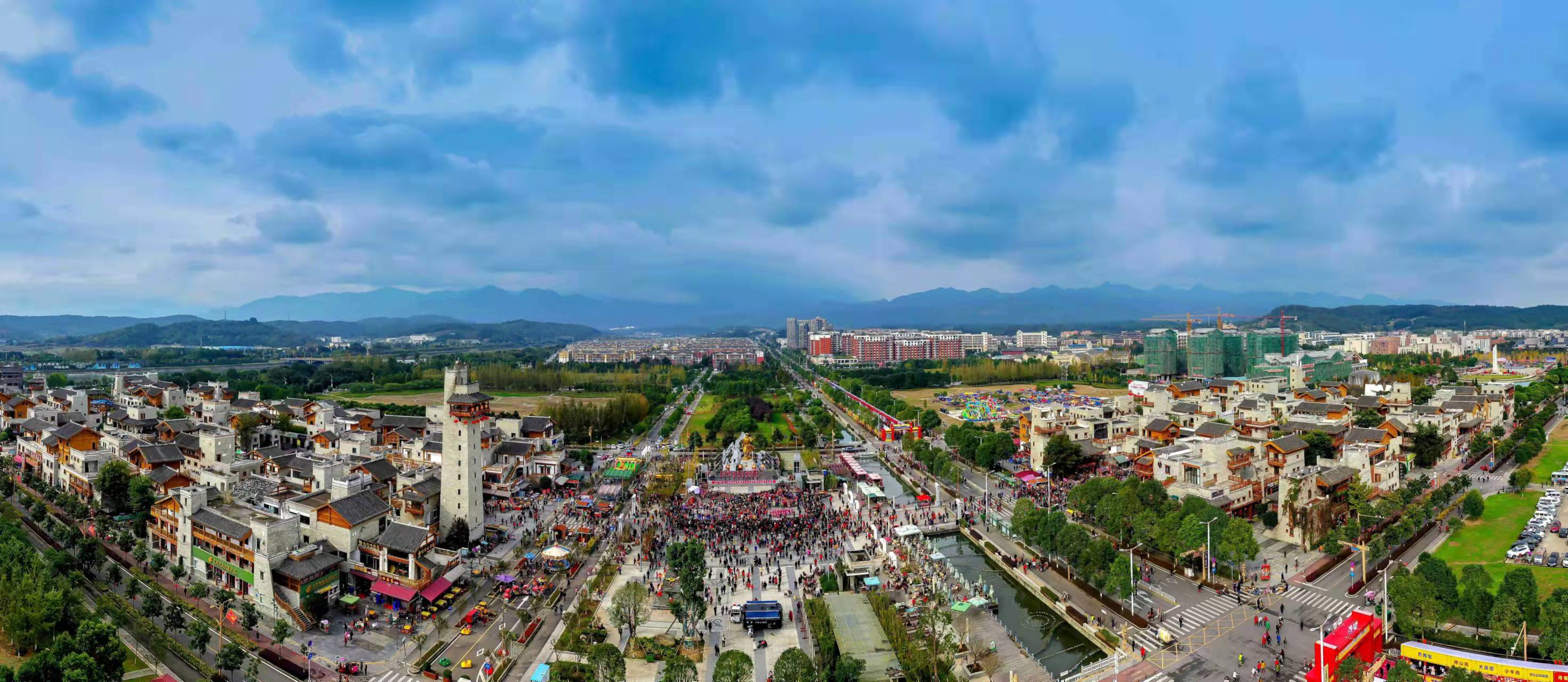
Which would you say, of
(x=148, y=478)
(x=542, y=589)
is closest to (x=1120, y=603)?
(x=542, y=589)

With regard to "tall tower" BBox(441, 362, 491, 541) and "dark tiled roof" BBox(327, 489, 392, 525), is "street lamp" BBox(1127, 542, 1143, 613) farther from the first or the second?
"dark tiled roof" BBox(327, 489, 392, 525)

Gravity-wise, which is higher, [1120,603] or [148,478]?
[148,478]

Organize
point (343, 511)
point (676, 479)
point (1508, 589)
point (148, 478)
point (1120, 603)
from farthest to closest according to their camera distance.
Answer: point (676, 479) → point (148, 478) → point (343, 511) → point (1120, 603) → point (1508, 589)

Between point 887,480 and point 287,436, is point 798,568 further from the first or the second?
point 287,436

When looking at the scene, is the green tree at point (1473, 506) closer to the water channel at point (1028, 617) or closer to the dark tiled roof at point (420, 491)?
the water channel at point (1028, 617)

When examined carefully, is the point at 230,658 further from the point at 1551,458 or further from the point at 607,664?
the point at 1551,458

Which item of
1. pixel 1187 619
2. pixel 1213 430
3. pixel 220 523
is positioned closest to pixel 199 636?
pixel 220 523
